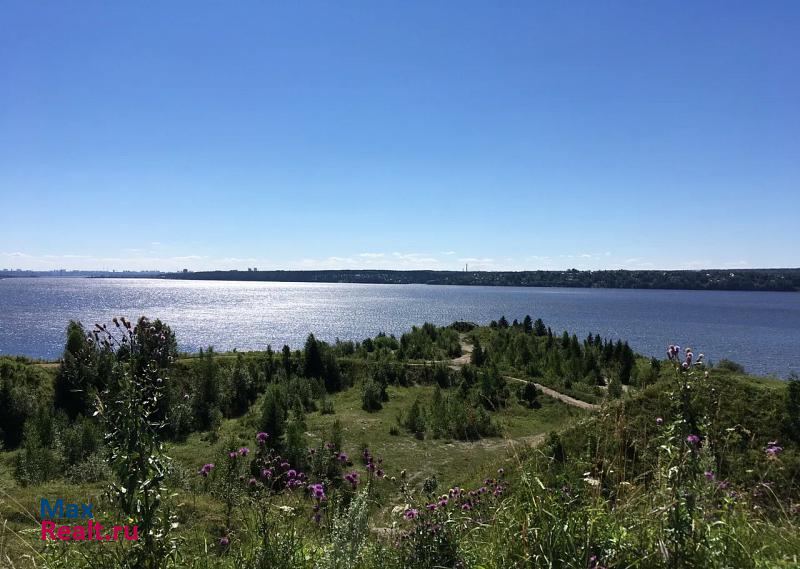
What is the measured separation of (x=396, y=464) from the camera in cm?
1747

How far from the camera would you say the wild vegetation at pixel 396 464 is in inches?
131

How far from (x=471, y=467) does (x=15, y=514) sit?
13.2 metres

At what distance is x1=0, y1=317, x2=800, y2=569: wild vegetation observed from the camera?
10.9 feet

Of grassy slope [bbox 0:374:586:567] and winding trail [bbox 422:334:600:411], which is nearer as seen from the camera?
grassy slope [bbox 0:374:586:567]

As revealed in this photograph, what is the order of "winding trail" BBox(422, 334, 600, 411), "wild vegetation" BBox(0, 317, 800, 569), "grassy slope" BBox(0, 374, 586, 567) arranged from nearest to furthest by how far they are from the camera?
"wild vegetation" BBox(0, 317, 800, 569), "grassy slope" BBox(0, 374, 586, 567), "winding trail" BBox(422, 334, 600, 411)

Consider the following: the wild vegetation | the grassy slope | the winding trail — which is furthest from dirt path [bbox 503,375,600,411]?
the grassy slope

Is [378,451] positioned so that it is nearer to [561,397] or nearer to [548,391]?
[561,397]

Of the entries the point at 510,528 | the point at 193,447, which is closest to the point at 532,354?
the point at 193,447

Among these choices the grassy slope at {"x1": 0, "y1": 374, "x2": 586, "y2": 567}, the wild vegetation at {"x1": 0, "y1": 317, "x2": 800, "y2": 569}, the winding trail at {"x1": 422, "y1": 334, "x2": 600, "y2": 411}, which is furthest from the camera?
the winding trail at {"x1": 422, "y1": 334, "x2": 600, "y2": 411}

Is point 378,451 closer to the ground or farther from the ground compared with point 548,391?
farther from the ground

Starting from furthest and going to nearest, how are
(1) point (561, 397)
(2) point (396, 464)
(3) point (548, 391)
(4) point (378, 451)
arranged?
(3) point (548, 391), (1) point (561, 397), (4) point (378, 451), (2) point (396, 464)

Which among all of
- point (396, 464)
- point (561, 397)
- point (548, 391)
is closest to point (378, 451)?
point (396, 464)

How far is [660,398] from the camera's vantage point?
11789 mm

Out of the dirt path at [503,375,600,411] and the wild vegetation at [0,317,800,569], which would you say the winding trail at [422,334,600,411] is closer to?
the dirt path at [503,375,600,411]
